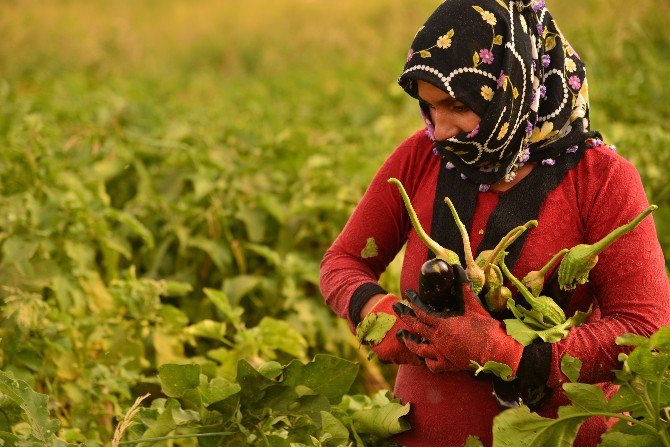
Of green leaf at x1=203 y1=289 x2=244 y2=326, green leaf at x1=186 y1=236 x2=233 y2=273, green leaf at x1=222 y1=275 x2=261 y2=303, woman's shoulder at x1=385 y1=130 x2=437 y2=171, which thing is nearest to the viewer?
woman's shoulder at x1=385 y1=130 x2=437 y2=171

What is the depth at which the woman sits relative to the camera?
6.53ft

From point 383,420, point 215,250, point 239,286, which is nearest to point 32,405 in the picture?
point 383,420

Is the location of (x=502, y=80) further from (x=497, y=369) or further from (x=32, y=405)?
(x=32, y=405)

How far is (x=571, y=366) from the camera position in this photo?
1920 millimetres

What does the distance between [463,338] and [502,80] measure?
529 millimetres

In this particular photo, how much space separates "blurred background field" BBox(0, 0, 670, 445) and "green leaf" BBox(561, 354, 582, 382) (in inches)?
44.5

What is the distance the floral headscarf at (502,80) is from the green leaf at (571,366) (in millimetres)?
428

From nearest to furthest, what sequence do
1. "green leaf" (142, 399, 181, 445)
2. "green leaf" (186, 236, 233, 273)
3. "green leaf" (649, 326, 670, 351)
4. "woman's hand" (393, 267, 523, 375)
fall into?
"green leaf" (649, 326, 670, 351) → "woman's hand" (393, 267, 523, 375) → "green leaf" (142, 399, 181, 445) → "green leaf" (186, 236, 233, 273)

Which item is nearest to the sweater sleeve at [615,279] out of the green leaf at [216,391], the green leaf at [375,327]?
the green leaf at [375,327]

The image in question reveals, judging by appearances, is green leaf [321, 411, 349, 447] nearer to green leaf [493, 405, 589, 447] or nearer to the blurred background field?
green leaf [493, 405, 589, 447]

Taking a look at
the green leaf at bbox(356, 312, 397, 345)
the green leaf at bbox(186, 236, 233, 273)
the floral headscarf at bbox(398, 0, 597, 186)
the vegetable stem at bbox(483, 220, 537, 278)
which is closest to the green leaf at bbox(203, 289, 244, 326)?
the green leaf at bbox(186, 236, 233, 273)

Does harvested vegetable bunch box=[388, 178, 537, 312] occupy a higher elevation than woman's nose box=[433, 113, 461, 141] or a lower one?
lower

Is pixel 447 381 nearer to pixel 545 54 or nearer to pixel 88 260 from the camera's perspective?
pixel 545 54

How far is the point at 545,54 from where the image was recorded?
2.19m
